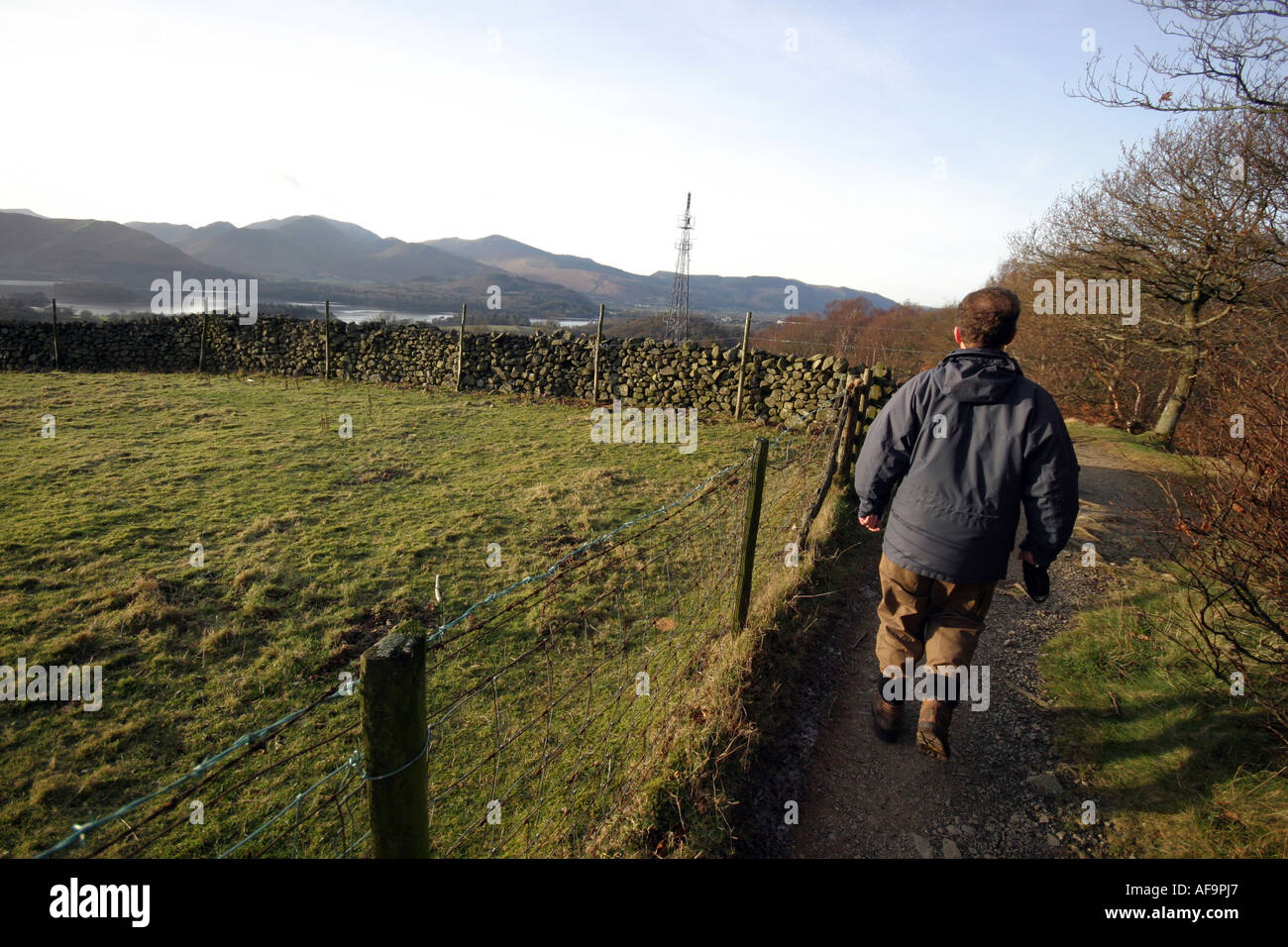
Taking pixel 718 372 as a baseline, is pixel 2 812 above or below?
below

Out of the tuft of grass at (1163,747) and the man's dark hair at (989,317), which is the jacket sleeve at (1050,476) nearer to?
the man's dark hair at (989,317)

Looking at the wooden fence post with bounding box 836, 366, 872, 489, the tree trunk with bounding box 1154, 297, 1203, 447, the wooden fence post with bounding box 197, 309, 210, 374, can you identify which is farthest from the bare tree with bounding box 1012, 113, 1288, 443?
the wooden fence post with bounding box 197, 309, 210, 374

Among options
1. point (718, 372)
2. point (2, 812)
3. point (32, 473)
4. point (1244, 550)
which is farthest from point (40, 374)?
point (1244, 550)

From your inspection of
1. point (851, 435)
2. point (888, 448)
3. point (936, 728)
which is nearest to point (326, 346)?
point (851, 435)

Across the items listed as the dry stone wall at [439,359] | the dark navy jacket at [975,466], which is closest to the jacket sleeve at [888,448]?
the dark navy jacket at [975,466]

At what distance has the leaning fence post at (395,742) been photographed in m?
1.30

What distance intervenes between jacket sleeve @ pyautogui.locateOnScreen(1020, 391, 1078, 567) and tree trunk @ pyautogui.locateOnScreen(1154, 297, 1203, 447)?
41.4 feet

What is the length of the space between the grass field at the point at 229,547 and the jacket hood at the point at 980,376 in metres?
2.34

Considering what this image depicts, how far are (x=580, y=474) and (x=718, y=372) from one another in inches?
218

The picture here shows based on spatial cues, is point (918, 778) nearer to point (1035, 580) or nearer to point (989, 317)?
point (1035, 580)

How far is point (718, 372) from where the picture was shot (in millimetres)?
12555

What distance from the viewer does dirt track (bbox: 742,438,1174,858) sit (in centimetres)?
255

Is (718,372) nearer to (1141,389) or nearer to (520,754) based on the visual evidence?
(520,754)
